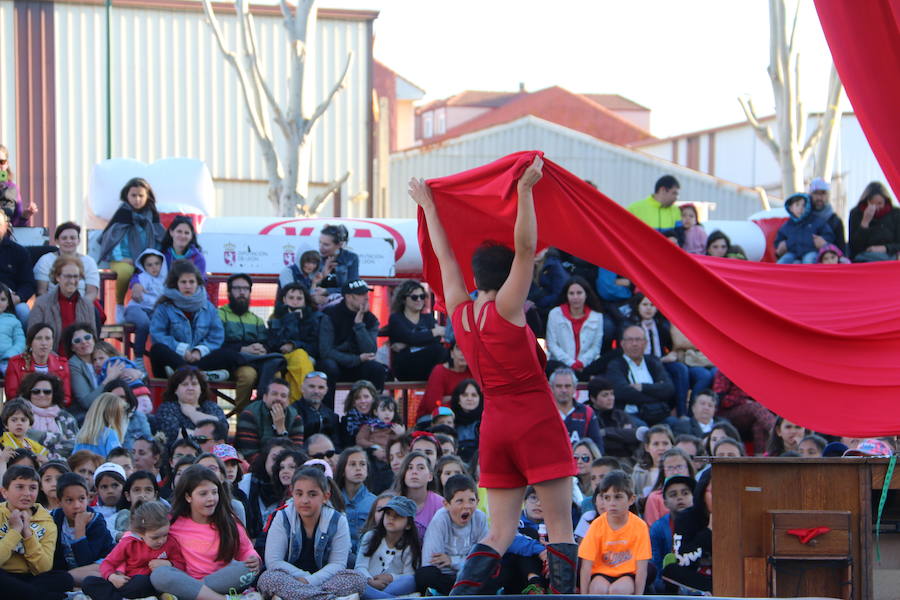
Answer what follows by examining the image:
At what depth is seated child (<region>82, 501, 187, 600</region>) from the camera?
7.20 m

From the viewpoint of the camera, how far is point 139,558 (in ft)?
24.0

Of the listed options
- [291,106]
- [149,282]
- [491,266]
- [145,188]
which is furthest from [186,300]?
[291,106]

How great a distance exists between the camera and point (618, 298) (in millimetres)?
12062

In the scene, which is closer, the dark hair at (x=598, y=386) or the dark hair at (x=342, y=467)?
the dark hair at (x=342, y=467)

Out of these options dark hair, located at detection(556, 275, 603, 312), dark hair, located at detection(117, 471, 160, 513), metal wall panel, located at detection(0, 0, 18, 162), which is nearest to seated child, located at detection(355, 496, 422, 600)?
dark hair, located at detection(117, 471, 160, 513)

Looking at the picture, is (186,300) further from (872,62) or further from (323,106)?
(323,106)

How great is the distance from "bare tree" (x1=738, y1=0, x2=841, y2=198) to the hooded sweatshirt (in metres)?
11.8

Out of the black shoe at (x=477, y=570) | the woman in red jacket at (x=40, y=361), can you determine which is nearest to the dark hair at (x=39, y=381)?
the woman in red jacket at (x=40, y=361)

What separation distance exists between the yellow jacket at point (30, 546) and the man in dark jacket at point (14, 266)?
12.2 feet

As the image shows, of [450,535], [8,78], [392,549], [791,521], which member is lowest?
[392,549]

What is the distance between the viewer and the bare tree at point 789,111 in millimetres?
19531

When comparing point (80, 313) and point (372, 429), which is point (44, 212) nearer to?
point (80, 313)

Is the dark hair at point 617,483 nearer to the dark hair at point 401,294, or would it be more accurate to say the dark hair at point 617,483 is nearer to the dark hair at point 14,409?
the dark hair at point 14,409

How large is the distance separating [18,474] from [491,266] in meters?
3.42
